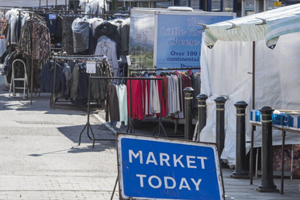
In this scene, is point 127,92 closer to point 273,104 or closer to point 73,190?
point 273,104

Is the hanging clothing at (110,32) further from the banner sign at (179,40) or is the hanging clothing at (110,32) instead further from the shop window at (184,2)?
the shop window at (184,2)

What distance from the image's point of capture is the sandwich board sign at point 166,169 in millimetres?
5715

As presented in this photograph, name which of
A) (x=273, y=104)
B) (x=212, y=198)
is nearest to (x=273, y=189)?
(x=273, y=104)

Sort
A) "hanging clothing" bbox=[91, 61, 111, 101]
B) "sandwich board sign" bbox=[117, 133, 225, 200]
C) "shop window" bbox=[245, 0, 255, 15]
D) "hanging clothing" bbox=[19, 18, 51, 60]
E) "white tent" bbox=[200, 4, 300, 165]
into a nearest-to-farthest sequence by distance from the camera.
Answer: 1. "sandwich board sign" bbox=[117, 133, 225, 200]
2. "white tent" bbox=[200, 4, 300, 165]
3. "hanging clothing" bbox=[91, 61, 111, 101]
4. "hanging clothing" bbox=[19, 18, 51, 60]
5. "shop window" bbox=[245, 0, 255, 15]

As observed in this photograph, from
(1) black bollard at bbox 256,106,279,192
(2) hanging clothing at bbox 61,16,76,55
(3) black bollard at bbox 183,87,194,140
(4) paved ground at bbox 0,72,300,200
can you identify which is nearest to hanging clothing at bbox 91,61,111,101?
(4) paved ground at bbox 0,72,300,200

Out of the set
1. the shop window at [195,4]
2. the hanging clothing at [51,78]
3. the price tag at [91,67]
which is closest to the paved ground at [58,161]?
the hanging clothing at [51,78]

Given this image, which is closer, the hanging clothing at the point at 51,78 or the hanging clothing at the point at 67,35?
the hanging clothing at the point at 51,78

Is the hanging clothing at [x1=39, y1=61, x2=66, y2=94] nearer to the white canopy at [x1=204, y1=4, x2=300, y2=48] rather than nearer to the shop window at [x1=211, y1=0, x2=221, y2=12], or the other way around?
the white canopy at [x1=204, y1=4, x2=300, y2=48]

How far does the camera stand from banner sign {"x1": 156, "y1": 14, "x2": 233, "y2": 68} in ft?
49.1

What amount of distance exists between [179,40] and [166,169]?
A: 9509mm

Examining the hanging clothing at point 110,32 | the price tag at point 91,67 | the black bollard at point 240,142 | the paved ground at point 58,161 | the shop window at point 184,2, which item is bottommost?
the paved ground at point 58,161

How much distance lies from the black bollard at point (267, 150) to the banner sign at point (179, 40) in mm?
7136

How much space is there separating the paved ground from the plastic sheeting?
2.31ft

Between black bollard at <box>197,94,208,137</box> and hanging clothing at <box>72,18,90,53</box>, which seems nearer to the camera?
black bollard at <box>197,94,208,137</box>
